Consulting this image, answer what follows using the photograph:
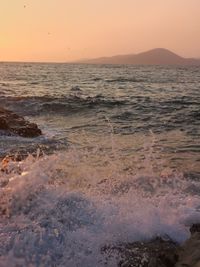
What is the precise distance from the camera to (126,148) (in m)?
12.0

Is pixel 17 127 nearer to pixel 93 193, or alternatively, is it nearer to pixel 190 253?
pixel 93 193

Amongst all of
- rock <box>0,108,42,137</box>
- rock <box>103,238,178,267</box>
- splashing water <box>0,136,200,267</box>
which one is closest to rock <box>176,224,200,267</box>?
rock <box>103,238,178,267</box>

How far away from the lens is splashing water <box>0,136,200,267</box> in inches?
194

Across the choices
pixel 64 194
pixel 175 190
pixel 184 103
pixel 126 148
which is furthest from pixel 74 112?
pixel 64 194

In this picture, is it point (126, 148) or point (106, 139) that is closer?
point (126, 148)

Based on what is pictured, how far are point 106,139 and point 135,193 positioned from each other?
6.28 m

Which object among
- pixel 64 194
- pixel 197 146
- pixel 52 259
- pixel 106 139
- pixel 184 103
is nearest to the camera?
pixel 52 259

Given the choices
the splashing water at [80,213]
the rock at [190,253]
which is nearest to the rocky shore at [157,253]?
the rock at [190,253]

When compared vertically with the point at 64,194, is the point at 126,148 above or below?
below

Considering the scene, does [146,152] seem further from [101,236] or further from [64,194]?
[101,236]

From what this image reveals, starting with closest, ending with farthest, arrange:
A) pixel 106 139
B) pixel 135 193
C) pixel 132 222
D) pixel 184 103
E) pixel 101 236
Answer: pixel 101 236 < pixel 132 222 < pixel 135 193 < pixel 106 139 < pixel 184 103

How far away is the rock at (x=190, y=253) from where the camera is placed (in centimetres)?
448

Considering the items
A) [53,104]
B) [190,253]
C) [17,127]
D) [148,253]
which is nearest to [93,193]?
[148,253]

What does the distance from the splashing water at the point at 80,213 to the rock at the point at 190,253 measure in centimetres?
58
